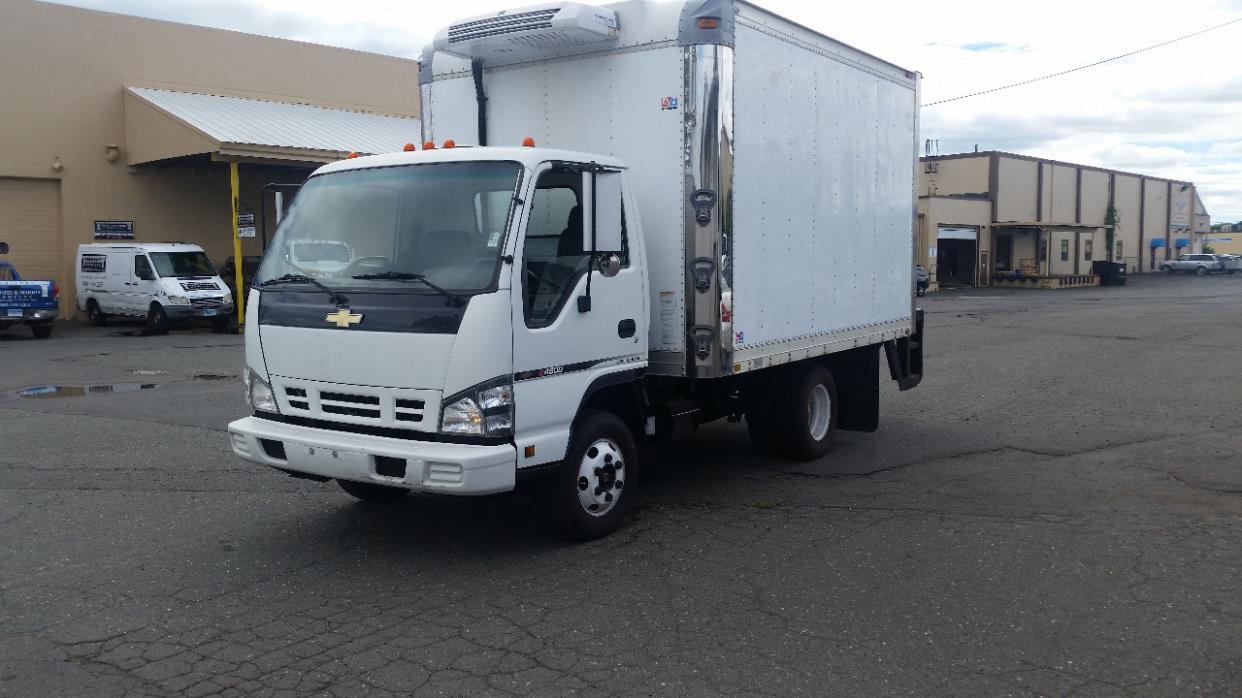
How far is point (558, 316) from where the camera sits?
19.9ft

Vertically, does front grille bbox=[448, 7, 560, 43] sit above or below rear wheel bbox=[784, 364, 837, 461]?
above

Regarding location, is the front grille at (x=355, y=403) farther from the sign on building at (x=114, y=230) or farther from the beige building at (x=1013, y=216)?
the beige building at (x=1013, y=216)

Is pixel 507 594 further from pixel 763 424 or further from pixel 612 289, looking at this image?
pixel 763 424

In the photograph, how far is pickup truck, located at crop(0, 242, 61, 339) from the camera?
2127cm

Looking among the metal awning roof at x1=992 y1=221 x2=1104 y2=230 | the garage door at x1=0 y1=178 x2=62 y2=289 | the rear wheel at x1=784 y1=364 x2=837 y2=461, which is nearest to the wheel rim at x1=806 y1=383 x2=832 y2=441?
the rear wheel at x1=784 y1=364 x2=837 y2=461

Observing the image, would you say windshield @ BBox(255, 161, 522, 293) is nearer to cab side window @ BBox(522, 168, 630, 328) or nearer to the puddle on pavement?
cab side window @ BBox(522, 168, 630, 328)

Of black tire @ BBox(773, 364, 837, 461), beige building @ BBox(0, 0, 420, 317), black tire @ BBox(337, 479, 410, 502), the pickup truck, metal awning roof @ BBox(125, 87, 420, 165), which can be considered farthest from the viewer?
beige building @ BBox(0, 0, 420, 317)

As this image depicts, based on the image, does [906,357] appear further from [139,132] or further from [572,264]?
[139,132]

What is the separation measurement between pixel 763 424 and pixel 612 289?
2920 millimetres

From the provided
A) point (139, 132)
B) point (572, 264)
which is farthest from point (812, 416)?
point (139, 132)

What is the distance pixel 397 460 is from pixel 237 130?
21.9 metres

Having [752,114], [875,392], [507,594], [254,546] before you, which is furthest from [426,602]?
[875,392]

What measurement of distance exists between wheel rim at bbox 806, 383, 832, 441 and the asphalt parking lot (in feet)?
0.92

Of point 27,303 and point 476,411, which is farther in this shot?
point 27,303
